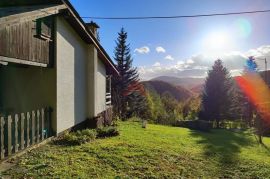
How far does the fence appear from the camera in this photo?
6945 mm

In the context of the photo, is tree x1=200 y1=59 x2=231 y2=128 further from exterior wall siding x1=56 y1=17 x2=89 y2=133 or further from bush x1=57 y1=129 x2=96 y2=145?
bush x1=57 y1=129 x2=96 y2=145

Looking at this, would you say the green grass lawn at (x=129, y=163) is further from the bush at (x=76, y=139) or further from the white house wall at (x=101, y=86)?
the white house wall at (x=101, y=86)

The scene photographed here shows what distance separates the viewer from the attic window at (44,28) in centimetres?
864

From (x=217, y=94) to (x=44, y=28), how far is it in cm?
2883

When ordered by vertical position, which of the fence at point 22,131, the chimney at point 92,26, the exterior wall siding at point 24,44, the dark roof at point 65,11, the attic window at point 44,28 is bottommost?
the fence at point 22,131

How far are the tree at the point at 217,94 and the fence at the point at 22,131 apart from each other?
28.2m

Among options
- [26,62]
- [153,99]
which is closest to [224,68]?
[153,99]

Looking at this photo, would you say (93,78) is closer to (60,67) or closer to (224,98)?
(60,67)

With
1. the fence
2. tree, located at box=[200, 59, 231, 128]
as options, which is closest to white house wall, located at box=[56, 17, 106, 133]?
the fence

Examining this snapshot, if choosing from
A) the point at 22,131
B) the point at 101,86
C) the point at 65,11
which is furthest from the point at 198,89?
the point at 22,131

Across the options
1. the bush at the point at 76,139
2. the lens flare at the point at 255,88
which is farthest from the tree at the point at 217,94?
the bush at the point at 76,139

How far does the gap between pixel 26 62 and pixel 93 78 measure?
5920 mm

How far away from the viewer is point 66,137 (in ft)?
31.9

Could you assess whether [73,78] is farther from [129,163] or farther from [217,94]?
[217,94]
